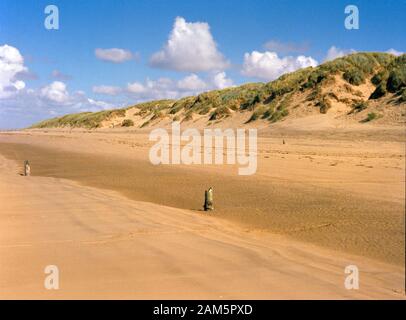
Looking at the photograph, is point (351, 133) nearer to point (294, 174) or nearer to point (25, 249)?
point (294, 174)

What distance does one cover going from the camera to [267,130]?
29891mm

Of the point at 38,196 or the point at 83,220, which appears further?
the point at 38,196

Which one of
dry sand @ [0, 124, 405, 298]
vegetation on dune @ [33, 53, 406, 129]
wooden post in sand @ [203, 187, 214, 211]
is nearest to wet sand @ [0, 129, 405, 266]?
dry sand @ [0, 124, 405, 298]

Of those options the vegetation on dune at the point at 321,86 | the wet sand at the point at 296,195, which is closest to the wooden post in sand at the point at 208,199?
the wet sand at the point at 296,195

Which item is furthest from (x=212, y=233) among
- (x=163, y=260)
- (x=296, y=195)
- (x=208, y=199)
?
(x=296, y=195)

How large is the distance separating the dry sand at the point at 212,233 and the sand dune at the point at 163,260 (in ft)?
0.04

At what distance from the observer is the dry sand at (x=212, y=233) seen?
15.3ft

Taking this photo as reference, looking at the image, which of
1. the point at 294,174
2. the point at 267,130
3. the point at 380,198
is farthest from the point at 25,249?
the point at 267,130

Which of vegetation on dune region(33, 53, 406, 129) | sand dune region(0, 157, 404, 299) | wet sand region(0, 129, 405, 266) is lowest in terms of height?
sand dune region(0, 157, 404, 299)

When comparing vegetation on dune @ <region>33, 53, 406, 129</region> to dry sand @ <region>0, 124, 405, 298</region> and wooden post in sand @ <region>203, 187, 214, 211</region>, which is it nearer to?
dry sand @ <region>0, 124, 405, 298</region>

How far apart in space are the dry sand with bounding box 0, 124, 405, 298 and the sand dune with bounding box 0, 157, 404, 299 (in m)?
0.01

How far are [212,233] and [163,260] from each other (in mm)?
1623

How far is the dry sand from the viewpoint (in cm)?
468

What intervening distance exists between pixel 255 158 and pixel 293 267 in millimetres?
11819
